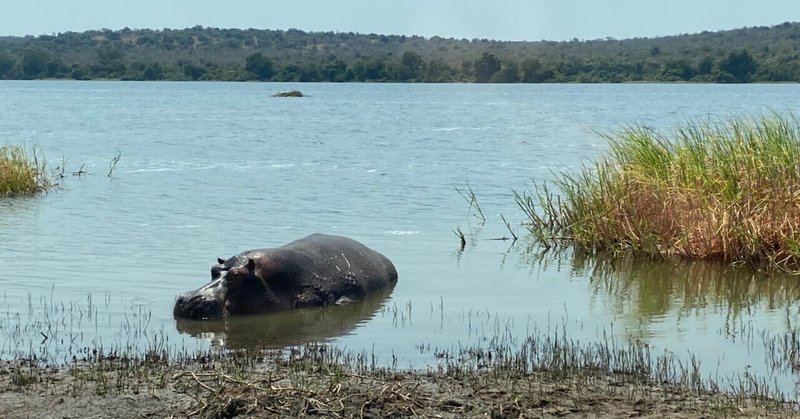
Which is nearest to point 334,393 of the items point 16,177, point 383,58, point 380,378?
point 380,378

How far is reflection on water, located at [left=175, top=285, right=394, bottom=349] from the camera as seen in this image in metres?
10.9

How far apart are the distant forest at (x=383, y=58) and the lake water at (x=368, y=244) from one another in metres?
86.0

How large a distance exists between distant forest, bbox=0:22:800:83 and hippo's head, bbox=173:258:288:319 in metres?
104

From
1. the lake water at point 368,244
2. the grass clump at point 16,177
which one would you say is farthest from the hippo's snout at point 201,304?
the grass clump at point 16,177

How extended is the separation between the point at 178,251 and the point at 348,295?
4313 mm

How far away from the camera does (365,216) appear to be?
20.7 metres

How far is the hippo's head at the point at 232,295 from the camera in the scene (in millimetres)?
11828

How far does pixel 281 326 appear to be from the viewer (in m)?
11.6

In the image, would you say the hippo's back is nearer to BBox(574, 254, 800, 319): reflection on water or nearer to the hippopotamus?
the hippopotamus

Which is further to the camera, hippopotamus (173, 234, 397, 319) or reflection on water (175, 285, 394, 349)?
hippopotamus (173, 234, 397, 319)

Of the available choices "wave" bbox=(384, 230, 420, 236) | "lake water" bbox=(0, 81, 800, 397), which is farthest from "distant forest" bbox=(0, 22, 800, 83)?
"wave" bbox=(384, 230, 420, 236)

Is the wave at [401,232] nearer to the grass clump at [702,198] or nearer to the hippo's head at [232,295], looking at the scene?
the grass clump at [702,198]

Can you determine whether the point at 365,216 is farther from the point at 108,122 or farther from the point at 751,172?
the point at 108,122

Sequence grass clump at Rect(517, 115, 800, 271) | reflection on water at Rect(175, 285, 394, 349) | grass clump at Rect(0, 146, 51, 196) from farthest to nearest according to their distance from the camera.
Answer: grass clump at Rect(0, 146, 51, 196)
grass clump at Rect(517, 115, 800, 271)
reflection on water at Rect(175, 285, 394, 349)
